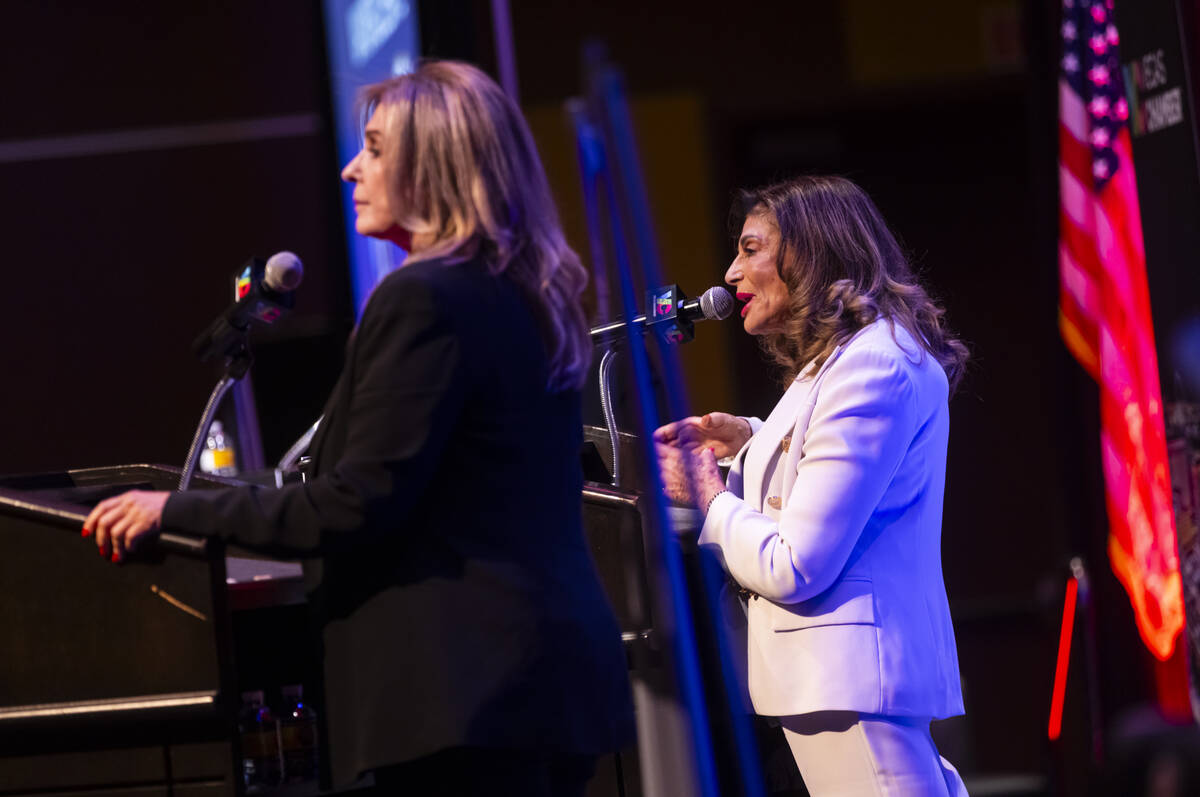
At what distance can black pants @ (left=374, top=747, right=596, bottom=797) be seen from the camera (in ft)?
4.39

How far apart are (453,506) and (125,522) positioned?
372 mm

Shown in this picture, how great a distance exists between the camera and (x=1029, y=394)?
233 inches

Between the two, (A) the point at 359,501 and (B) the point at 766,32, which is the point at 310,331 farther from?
(B) the point at 766,32

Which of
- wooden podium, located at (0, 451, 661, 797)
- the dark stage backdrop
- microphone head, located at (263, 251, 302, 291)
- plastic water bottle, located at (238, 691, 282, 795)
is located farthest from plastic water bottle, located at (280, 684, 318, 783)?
the dark stage backdrop

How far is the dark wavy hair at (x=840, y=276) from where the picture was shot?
1.91 meters

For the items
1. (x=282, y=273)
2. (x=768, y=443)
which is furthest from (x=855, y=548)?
(x=282, y=273)

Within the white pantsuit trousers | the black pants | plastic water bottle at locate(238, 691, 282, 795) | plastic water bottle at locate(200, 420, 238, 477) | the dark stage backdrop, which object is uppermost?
the dark stage backdrop

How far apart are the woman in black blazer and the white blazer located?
406mm

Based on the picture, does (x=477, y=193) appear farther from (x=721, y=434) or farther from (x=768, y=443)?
(x=721, y=434)

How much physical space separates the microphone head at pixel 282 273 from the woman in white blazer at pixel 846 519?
29.3 inches

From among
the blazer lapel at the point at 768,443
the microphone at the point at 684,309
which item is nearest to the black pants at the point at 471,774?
the blazer lapel at the point at 768,443

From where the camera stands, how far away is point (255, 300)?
2.27m

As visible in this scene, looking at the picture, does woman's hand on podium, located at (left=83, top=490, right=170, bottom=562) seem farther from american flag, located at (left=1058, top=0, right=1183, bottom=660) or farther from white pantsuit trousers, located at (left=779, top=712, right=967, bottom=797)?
american flag, located at (left=1058, top=0, right=1183, bottom=660)

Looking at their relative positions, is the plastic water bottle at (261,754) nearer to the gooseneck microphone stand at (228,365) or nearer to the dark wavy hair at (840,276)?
the gooseneck microphone stand at (228,365)
